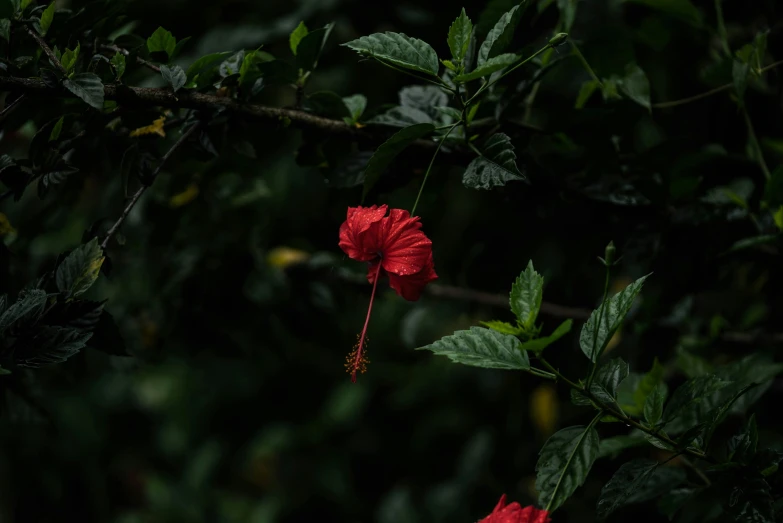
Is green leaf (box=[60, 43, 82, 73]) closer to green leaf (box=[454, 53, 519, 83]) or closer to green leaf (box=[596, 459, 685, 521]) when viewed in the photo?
green leaf (box=[454, 53, 519, 83])

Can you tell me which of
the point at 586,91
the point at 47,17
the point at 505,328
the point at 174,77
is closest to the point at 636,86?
the point at 586,91

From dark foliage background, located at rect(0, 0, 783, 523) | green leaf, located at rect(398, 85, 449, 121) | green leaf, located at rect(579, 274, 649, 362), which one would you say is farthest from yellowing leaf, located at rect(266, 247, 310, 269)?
green leaf, located at rect(579, 274, 649, 362)

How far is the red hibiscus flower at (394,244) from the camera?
0.65 m

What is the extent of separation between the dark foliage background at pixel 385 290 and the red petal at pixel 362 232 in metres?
0.12

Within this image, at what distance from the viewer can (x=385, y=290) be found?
3.84 ft

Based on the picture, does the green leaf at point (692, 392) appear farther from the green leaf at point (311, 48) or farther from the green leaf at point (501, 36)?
the green leaf at point (311, 48)

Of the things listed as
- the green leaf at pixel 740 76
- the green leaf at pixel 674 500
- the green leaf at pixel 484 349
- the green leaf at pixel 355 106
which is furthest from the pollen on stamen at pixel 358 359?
the green leaf at pixel 740 76

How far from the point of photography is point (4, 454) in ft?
6.75

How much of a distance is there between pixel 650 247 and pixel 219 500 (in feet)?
4.80

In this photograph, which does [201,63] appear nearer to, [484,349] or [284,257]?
[484,349]

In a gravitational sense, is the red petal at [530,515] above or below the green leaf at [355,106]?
below

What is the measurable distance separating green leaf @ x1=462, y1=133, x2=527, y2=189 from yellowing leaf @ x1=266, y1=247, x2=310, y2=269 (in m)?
0.55

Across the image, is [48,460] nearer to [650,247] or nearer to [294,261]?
[294,261]

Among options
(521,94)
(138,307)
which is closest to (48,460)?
(138,307)
